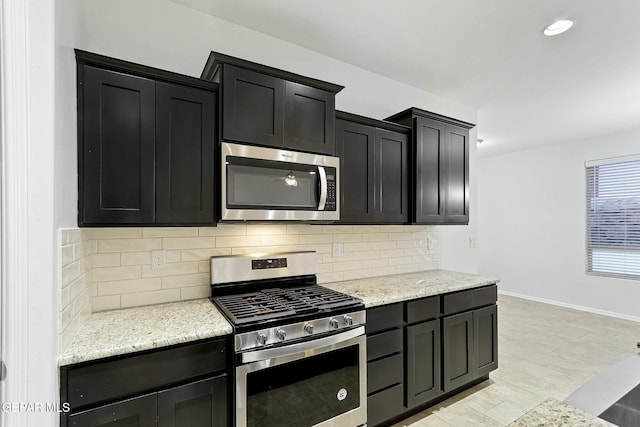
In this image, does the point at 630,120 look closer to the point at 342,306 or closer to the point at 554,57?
the point at 554,57

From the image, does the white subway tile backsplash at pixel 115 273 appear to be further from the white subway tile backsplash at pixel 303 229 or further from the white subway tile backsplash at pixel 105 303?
the white subway tile backsplash at pixel 303 229

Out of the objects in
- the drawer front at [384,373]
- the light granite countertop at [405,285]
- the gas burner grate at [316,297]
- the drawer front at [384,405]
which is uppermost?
the gas burner grate at [316,297]

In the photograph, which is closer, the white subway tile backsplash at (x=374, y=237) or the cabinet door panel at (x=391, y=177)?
the cabinet door panel at (x=391, y=177)

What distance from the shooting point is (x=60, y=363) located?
1.19 m

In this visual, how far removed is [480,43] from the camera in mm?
2430

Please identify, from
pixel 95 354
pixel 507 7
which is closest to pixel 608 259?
pixel 507 7

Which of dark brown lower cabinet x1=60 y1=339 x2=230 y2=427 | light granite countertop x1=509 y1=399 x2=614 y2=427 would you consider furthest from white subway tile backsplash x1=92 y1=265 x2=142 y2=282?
light granite countertop x1=509 y1=399 x2=614 y2=427

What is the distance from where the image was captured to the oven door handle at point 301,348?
1.56 metres

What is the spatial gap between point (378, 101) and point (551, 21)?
1.37m

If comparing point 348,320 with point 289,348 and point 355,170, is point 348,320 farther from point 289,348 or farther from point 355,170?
point 355,170

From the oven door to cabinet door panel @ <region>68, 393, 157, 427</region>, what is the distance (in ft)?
1.26

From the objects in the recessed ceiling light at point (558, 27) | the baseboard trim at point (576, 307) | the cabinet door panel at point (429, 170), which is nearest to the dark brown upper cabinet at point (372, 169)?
the cabinet door panel at point (429, 170)

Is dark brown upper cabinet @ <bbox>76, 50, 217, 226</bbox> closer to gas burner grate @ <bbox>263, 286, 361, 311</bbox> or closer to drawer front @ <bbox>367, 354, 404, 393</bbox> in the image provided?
gas burner grate @ <bbox>263, 286, 361, 311</bbox>

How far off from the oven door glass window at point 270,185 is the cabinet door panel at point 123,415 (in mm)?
1014
